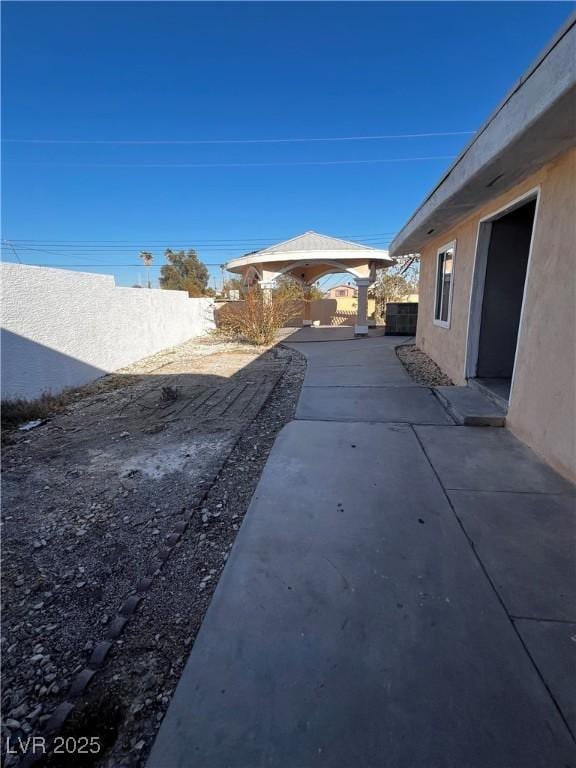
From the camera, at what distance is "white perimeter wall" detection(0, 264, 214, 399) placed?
16.4ft

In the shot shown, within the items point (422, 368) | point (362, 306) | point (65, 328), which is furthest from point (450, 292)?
point (65, 328)

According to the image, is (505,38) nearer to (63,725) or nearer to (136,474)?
(136,474)

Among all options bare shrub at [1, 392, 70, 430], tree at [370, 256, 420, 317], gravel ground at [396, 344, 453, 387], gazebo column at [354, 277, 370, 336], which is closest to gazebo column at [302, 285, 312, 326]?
gazebo column at [354, 277, 370, 336]

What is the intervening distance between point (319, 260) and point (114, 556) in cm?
1309

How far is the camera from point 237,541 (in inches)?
83.4

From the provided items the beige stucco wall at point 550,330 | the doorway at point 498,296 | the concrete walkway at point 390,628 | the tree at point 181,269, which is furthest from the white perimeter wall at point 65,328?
the tree at point 181,269

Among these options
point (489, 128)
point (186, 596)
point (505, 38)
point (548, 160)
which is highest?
point (505, 38)

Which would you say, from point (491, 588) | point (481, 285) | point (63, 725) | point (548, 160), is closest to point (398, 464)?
point (491, 588)

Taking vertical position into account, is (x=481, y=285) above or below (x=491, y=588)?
above

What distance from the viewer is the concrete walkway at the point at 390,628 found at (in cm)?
114

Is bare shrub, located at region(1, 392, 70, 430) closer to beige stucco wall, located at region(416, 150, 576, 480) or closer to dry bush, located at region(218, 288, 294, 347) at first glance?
beige stucco wall, located at region(416, 150, 576, 480)

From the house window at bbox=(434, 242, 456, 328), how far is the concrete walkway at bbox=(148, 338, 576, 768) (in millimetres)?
4037

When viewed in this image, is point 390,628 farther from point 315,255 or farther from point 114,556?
point 315,255

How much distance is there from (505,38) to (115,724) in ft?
26.2
